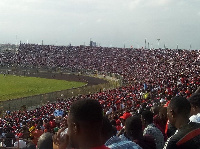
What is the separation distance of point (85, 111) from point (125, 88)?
29.1 metres

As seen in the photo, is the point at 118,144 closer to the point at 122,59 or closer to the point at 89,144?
the point at 89,144

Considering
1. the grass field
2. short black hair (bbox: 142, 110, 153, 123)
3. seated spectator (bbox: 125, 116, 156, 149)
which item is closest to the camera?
seated spectator (bbox: 125, 116, 156, 149)

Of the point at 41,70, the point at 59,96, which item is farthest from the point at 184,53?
the point at 41,70

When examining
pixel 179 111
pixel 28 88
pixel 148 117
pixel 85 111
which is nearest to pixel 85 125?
pixel 85 111

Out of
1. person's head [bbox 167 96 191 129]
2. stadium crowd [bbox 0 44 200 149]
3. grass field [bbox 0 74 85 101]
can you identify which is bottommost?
grass field [bbox 0 74 85 101]

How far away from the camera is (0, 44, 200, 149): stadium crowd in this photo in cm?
504

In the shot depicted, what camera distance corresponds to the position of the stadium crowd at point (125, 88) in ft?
16.6

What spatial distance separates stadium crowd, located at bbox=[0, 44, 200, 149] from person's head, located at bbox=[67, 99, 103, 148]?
0.07 ft

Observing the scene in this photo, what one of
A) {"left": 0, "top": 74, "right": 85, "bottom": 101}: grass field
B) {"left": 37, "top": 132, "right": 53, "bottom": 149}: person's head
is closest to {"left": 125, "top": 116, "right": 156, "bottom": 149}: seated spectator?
{"left": 37, "top": 132, "right": 53, "bottom": 149}: person's head

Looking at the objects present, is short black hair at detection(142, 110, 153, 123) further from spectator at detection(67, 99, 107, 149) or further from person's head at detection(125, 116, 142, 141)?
spectator at detection(67, 99, 107, 149)

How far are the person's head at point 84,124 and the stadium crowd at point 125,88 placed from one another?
0.02 meters

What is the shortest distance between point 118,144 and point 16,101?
2669cm

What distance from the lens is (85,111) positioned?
321 centimetres

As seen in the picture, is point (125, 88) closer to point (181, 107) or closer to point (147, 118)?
point (147, 118)
